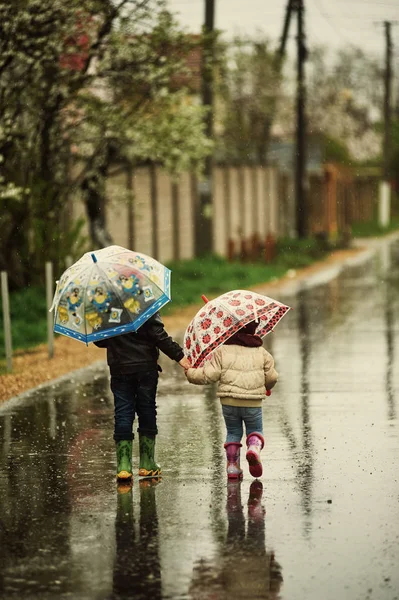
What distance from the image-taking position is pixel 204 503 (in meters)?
7.77

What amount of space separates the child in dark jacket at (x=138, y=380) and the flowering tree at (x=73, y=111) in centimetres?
813

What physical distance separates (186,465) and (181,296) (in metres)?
14.7

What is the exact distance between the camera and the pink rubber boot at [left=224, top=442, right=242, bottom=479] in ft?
27.8

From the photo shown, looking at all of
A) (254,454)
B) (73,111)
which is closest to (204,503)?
(254,454)

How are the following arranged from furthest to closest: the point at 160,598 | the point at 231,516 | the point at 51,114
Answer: the point at 51,114 < the point at 231,516 < the point at 160,598

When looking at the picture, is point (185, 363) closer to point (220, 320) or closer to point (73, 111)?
point (220, 320)

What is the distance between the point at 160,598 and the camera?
19.4ft

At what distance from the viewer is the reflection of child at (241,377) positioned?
8.45 meters

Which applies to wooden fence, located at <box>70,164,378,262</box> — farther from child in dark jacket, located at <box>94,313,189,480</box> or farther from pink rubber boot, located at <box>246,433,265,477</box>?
pink rubber boot, located at <box>246,433,265,477</box>

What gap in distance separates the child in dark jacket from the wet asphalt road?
0.18 metres

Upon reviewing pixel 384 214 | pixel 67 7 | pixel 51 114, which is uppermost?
pixel 67 7

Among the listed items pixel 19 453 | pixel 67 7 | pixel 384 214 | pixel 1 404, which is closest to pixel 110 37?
pixel 67 7

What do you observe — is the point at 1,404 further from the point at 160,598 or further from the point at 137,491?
the point at 160,598

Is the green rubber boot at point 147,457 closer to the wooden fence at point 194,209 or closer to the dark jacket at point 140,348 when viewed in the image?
the dark jacket at point 140,348
